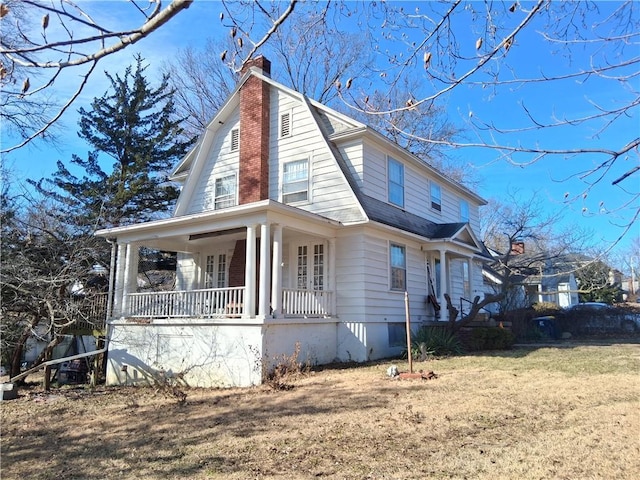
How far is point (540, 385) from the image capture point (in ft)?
28.1

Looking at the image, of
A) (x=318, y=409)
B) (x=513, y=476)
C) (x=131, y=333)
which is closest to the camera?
(x=513, y=476)

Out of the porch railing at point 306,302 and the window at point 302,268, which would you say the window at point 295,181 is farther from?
the porch railing at point 306,302

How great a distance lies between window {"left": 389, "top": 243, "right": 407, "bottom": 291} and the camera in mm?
14281

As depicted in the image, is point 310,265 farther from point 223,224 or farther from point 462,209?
point 462,209

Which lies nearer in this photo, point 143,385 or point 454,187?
point 143,385

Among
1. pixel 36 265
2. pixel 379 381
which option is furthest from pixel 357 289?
pixel 36 265

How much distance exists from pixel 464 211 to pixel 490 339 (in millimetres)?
7396

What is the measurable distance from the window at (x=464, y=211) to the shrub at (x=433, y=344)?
751cm

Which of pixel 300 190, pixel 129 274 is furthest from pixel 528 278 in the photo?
pixel 129 274

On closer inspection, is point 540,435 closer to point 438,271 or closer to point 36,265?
point 438,271

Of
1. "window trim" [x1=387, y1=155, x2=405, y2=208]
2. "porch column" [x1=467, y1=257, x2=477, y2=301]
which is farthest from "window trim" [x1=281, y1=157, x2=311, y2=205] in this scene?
"porch column" [x1=467, y1=257, x2=477, y2=301]

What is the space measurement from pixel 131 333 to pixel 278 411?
260 inches

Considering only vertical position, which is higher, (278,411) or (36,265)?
(36,265)

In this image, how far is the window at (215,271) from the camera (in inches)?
619
